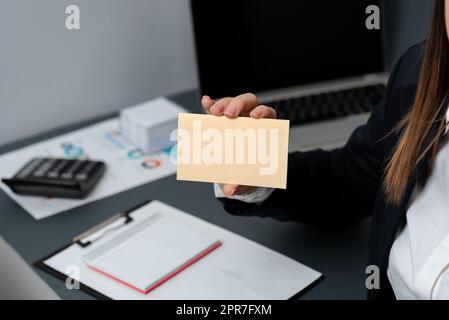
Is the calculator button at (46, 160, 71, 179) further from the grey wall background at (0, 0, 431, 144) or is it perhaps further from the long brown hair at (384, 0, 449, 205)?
the long brown hair at (384, 0, 449, 205)

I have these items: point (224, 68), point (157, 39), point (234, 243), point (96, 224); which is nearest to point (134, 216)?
point (96, 224)

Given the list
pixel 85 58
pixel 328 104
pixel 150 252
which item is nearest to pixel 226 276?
pixel 150 252

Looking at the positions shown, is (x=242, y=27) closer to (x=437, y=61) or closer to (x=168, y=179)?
(x=168, y=179)

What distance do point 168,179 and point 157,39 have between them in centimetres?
39

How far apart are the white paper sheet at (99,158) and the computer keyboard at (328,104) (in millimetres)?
255

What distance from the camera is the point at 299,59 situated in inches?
51.0

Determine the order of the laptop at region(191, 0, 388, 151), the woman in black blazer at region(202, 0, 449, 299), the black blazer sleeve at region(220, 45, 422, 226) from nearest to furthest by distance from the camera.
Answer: the woman in black blazer at region(202, 0, 449, 299) → the black blazer sleeve at region(220, 45, 422, 226) → the laptop at region(191, 0, 388, 151)

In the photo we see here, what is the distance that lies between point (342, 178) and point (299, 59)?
38 cm

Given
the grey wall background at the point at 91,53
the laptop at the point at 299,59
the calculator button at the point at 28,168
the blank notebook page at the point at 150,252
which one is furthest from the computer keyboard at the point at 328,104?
the calculator button at the point at 28,168

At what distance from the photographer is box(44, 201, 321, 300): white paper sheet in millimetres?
865

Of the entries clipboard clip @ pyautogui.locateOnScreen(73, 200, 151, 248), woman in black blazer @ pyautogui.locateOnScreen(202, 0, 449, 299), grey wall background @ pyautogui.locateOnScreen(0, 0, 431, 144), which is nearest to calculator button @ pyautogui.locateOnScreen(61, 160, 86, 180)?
clipboard clip @ pyautogui.locateOnScreen(73, 200, 151, 248)

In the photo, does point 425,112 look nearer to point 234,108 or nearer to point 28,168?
point 234,108

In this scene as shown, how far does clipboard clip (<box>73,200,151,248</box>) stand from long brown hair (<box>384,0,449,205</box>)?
432mm
